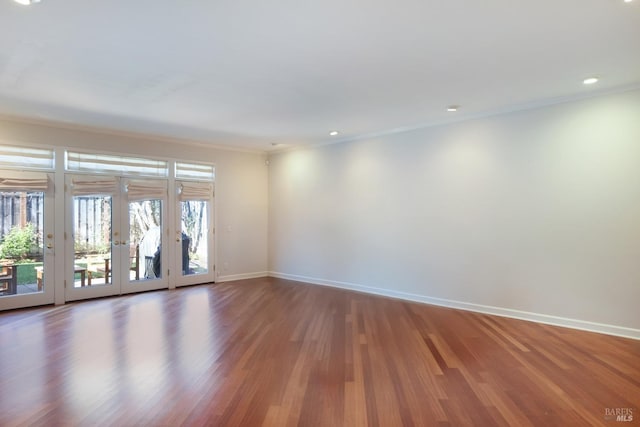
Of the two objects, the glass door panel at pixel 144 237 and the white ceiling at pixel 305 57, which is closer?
the white ceiling at pixel 305 57

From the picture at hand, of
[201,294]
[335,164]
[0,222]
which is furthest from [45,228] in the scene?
[335,164]

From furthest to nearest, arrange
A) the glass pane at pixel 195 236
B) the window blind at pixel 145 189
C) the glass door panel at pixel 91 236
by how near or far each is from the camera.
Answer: the glass pane at pixel 195 236
the window blind at pixel 145 189
the glass door panel at pixel 91 236

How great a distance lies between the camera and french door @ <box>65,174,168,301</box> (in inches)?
232

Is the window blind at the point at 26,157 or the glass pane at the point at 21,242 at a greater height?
the window blind at the point at 26,157

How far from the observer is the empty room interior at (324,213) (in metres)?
2.71

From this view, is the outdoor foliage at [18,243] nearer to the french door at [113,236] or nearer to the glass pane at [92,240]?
the french door at [113,236]

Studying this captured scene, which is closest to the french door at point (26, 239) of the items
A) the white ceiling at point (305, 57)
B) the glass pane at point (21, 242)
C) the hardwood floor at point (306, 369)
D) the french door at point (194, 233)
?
the glass pane at point (21, 242)

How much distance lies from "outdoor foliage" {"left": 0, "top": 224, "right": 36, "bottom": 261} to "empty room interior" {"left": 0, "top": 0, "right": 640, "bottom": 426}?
0.09 ft

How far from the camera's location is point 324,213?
7.23 m

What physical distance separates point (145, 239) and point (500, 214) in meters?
5.90

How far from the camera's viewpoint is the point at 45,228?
18.4 ft

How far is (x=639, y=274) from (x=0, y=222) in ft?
27.1

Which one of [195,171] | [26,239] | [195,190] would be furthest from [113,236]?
[195,171]

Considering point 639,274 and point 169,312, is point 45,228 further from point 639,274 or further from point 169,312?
point 639,274
